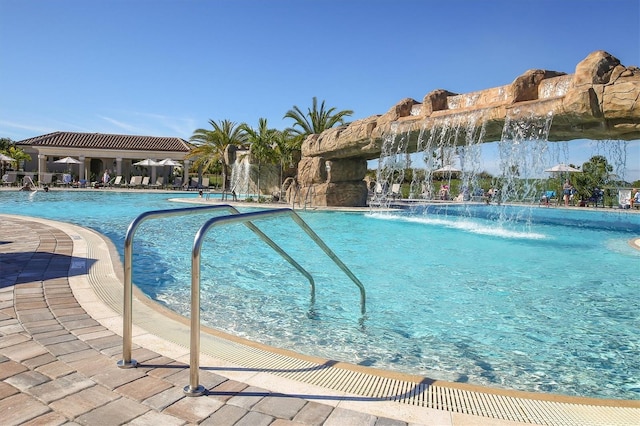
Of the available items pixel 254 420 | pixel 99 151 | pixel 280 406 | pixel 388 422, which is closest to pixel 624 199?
pixel 388 422

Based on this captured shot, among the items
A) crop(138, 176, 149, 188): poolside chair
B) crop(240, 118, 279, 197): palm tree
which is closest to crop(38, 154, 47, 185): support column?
crop(138, 176, 149, 188): poolside chair

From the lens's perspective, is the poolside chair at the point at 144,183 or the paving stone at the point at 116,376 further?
the poolside chair at the point at 144,183

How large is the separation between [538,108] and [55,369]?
40.3 ft

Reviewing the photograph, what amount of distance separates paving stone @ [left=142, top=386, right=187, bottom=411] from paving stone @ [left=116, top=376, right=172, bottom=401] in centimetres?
4

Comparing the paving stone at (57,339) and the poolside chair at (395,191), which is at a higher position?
the poolside chair at (395,191)

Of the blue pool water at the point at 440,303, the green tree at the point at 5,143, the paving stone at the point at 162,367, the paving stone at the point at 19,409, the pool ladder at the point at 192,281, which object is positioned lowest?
the blue pool water at the point at 440,303

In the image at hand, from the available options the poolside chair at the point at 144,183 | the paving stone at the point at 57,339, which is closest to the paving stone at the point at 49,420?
the paving stone at the point at 57,339

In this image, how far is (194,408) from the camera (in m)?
2.50

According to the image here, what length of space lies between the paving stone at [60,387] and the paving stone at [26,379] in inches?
1.9

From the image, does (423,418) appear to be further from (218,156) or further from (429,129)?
(218,156)

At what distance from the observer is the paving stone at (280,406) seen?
97.3 inches

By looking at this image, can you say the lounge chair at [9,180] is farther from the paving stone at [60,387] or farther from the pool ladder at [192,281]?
the paving stone at [60,387]

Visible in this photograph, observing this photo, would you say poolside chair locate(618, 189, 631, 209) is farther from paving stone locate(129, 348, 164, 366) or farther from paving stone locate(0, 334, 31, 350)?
paving stone locate(0, 334, 31, 350)

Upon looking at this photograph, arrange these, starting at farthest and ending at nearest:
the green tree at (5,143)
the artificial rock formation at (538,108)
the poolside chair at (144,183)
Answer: the green tree at (5,143) < the poolside chair at (144,183) < the artificial rock formation at (538,108)
